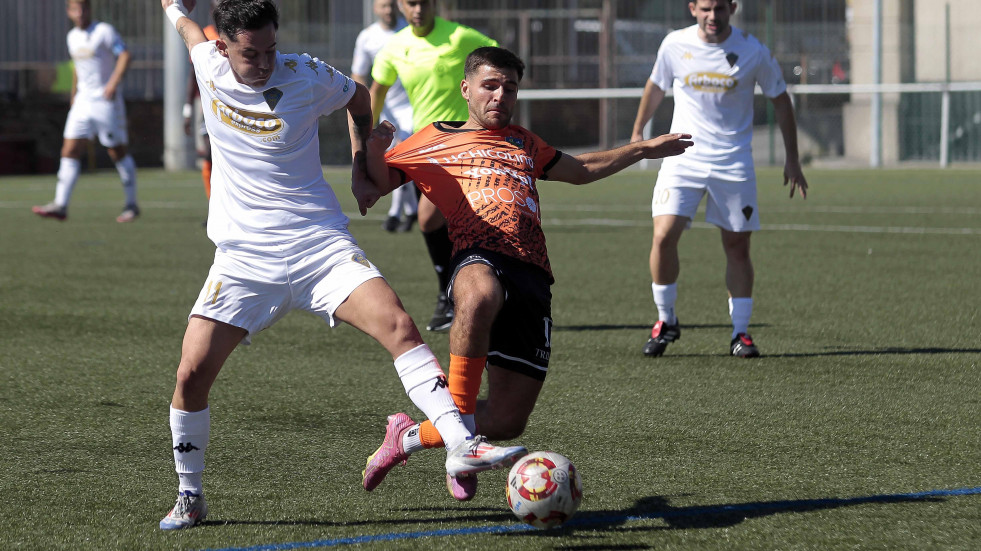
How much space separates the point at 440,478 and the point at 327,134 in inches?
1027

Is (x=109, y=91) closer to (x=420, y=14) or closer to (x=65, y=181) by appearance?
(x=65, y=181)

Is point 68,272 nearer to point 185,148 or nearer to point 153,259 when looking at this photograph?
point 153,259

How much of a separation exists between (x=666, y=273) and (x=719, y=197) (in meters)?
0.53

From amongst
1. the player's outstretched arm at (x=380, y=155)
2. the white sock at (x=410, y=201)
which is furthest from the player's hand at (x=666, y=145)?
the white sock at (x=410, y=201)

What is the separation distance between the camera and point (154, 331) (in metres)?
8.04

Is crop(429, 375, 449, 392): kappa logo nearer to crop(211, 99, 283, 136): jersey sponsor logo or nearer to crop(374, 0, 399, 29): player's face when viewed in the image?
crop(211, 99, 283, 136): jersey sponsor logo

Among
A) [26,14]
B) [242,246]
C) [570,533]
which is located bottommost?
[570,533]

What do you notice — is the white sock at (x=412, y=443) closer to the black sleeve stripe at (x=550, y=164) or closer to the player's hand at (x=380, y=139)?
the player's hand at (x=380, y=139)

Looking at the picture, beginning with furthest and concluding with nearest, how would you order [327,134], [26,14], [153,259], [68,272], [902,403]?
[26,14] → [327,134] → [153,259] → [68,272] → [902,403]

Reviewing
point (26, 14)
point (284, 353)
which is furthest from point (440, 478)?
point (26, 14)

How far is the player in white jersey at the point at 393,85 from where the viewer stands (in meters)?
12.4

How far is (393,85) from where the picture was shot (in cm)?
1289

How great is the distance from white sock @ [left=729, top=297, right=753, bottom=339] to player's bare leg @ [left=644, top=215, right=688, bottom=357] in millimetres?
313

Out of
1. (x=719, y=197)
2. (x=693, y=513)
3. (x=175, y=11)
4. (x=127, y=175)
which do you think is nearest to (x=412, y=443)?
(x=693, y=513)
